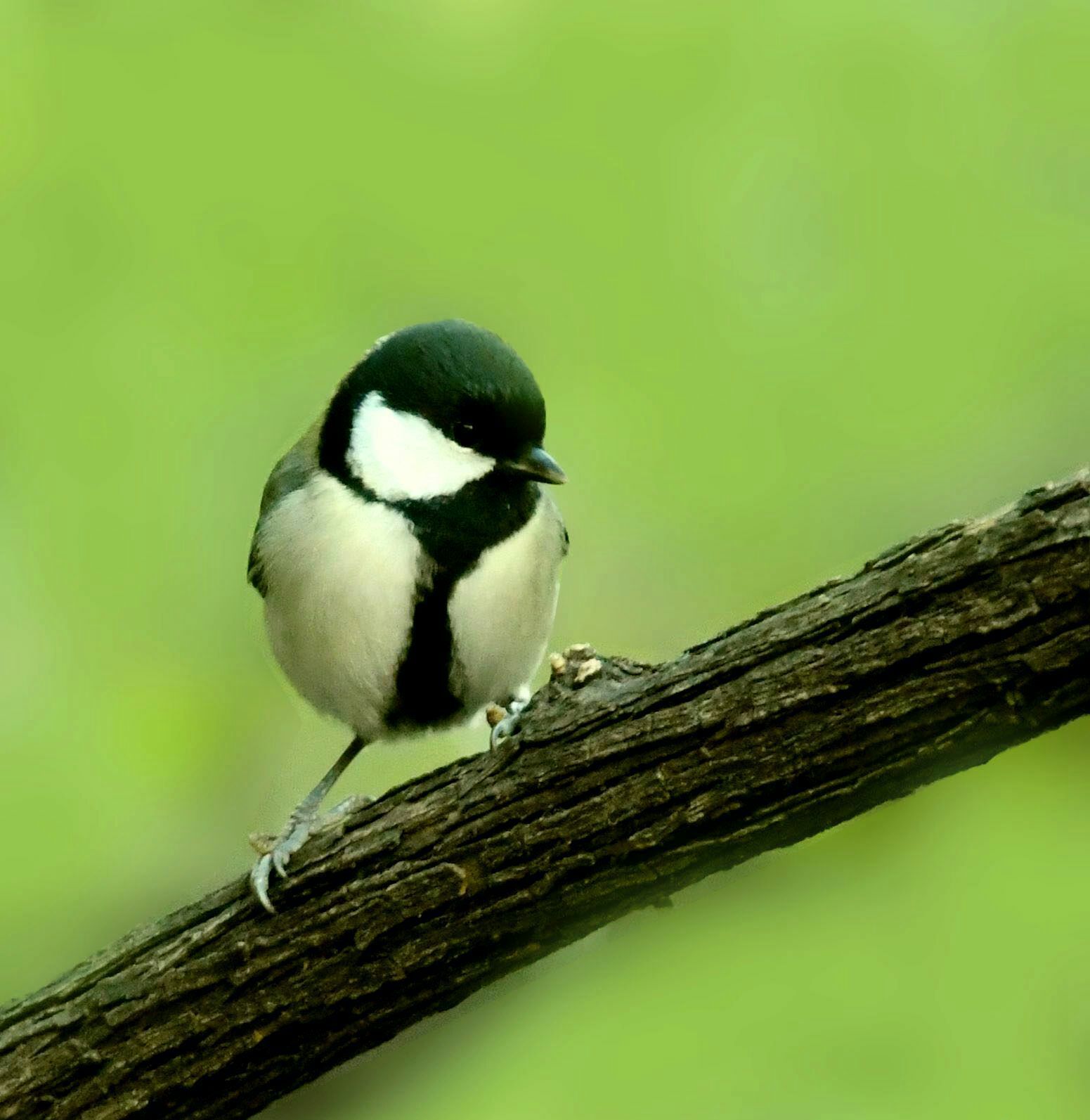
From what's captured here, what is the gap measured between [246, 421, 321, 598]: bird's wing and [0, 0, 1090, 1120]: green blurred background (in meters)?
0.43

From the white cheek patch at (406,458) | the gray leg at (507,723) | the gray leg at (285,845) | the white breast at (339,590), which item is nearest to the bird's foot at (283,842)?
the gray leg at (285,845)

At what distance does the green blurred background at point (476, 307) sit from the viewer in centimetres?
351

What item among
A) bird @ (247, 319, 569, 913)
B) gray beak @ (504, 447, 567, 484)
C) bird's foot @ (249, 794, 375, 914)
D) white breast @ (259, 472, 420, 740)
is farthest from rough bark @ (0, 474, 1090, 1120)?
gray beak @ (504, 447, 567, 484)

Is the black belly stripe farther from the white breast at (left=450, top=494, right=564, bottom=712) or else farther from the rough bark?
the rough bark

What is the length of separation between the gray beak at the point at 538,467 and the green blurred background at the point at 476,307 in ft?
2.69

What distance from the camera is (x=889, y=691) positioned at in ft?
6.70

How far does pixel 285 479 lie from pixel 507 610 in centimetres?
55

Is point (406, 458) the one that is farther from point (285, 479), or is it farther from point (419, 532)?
point (285, 479)

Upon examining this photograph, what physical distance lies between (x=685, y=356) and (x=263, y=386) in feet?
3.37

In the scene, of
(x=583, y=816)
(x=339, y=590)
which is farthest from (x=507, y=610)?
(x=583, y=816)

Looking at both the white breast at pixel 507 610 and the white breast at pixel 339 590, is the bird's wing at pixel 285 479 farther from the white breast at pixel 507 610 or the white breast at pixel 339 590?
the white breast at pixel 507 610

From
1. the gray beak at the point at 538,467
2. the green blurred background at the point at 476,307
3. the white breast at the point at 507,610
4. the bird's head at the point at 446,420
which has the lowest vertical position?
the white breast at the point at 507,610

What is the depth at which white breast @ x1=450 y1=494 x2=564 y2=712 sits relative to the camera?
290 centimetres

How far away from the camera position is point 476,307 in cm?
388
